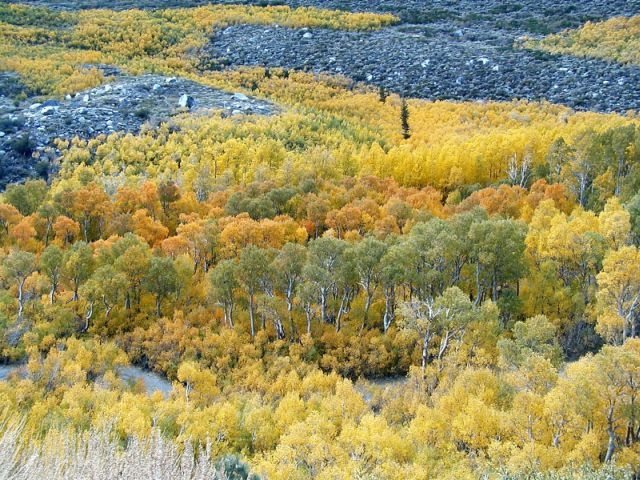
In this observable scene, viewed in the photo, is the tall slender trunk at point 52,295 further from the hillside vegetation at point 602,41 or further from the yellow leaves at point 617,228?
the hillside vegetation at point 602,41

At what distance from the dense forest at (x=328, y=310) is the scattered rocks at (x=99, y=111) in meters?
2.37

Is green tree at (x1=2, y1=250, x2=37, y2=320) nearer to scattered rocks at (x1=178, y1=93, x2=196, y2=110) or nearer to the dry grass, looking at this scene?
the dry grass

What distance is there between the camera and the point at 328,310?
152 feet

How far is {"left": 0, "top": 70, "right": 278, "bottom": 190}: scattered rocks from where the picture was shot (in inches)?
3349

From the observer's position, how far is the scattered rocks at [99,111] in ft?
279

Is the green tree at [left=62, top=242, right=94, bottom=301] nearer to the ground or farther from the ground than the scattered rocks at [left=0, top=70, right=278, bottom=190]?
nearer to the ground

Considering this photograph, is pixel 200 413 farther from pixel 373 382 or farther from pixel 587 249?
pixel 587 249

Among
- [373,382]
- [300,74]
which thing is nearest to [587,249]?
[373,382]

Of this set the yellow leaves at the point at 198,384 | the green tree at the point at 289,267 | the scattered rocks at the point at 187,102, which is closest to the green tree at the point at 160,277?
the green tree at the point at 289,267

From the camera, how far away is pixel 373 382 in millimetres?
40688

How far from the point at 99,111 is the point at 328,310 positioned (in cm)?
6290

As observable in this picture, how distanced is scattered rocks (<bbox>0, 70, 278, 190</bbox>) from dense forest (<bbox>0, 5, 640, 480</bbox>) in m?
2.37

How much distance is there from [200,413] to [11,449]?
10.7 m

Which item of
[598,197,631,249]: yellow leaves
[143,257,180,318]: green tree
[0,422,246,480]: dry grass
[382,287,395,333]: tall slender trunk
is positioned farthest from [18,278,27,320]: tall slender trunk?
[598,197,631,249]: yellow leaves
